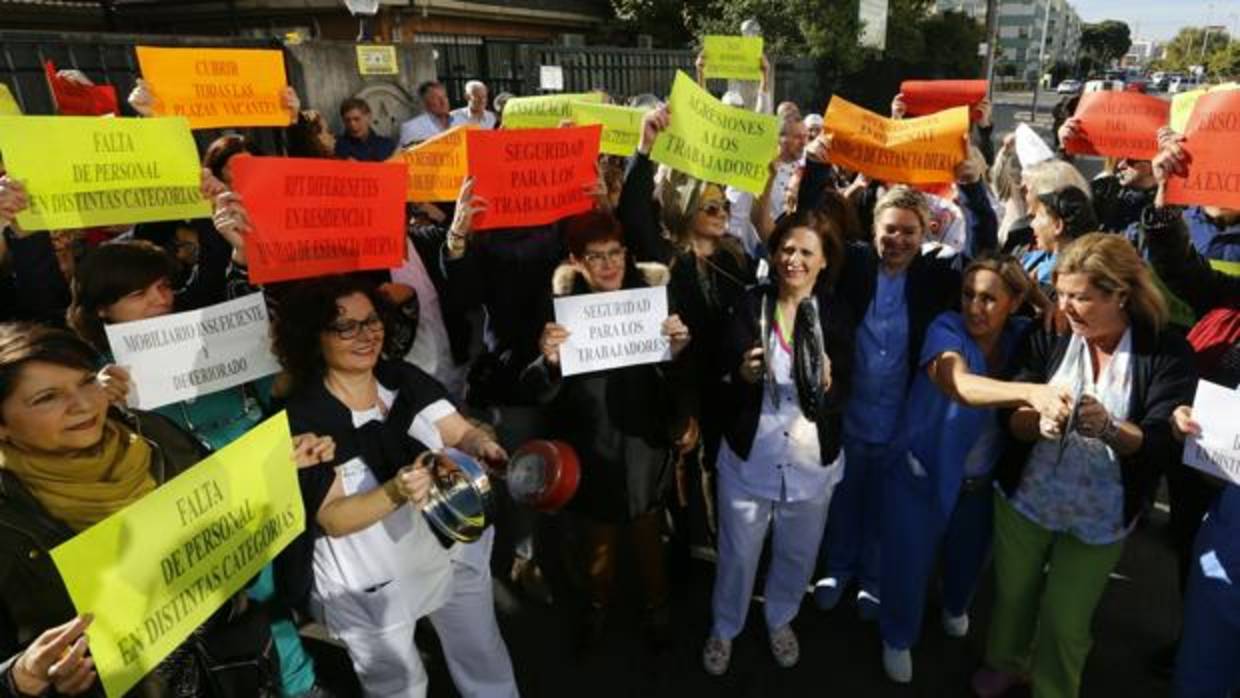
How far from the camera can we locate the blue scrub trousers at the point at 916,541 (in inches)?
122

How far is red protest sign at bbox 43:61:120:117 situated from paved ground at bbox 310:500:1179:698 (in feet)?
12.2

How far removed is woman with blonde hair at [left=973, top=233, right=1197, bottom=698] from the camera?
2385mm


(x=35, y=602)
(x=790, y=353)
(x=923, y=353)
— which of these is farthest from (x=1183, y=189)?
(x=35, y=602)

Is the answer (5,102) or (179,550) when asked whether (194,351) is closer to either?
(179,550)

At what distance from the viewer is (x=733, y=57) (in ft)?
20.0

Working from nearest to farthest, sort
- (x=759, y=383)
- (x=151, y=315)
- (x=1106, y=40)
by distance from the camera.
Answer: (x=151, y=315), (x=759, y=383), (x=1106, y=40)

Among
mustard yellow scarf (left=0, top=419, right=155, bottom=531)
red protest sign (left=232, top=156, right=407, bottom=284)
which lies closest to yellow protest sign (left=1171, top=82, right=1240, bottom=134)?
red protest sign (left=232, top=156, right=407, bottom=284)

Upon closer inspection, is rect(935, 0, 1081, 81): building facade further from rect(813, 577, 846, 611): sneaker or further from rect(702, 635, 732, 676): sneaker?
rect(702, 635, 732, 676): sneaker

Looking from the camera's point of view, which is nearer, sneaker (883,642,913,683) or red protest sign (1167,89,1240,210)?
red protest sign (1167,89,1240,210)

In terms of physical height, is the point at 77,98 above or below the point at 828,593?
above

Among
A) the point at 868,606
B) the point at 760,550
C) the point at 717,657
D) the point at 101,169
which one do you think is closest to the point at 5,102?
the point at 101,169

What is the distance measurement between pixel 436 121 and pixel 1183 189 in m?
7.48

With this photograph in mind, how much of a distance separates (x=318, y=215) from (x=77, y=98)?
3.05 m

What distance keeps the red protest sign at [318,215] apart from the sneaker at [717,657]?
2.15 meters
